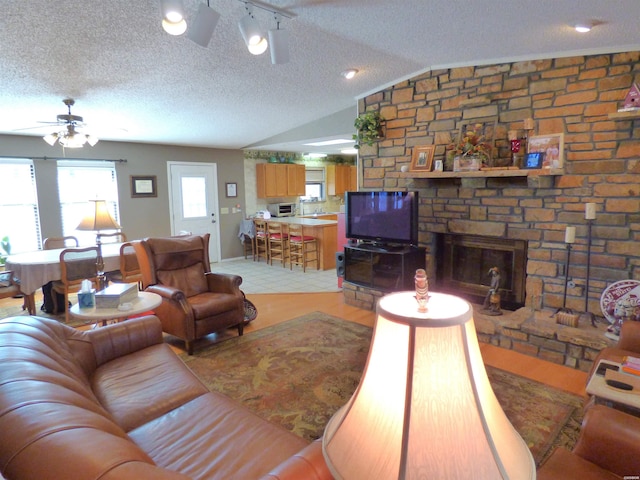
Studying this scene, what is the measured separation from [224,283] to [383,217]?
6.09 ft

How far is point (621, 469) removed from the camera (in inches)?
54.5

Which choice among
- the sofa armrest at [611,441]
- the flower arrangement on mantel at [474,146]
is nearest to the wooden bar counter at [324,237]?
the flower arrangement on mantel at [474,146]

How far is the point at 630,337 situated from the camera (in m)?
2.40

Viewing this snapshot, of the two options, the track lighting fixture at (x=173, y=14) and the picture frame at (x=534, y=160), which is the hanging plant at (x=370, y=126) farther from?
the track lighting fixture at (x=173, y=14)

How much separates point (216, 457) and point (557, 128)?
363 cm

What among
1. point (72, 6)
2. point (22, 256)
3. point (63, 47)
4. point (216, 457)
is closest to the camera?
point (216, 457)

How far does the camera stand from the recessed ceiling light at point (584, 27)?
2.70 meters

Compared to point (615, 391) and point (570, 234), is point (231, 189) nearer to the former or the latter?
point (570, 234)

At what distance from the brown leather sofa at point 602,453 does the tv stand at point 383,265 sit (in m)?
2.67

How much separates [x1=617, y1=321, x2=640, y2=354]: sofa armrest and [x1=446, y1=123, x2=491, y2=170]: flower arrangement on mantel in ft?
6.02

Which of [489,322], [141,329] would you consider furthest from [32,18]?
[489,322]

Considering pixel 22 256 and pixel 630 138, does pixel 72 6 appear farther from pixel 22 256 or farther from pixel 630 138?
pixel 630 138

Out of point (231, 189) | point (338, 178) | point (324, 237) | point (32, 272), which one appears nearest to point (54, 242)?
point (32, 272)

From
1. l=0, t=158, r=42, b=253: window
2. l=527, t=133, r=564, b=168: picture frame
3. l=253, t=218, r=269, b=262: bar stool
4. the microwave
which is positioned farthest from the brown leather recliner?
the microwave
